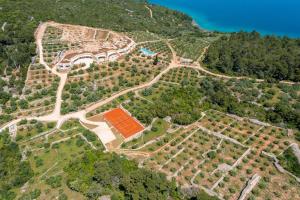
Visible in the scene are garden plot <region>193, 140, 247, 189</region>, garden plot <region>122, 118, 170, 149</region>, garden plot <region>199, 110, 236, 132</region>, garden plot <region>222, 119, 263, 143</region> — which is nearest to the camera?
garden plot <region>193, 140, 247, 189</region>

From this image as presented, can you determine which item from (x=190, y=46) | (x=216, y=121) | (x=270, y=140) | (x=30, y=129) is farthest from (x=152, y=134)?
(x=190, y=46)

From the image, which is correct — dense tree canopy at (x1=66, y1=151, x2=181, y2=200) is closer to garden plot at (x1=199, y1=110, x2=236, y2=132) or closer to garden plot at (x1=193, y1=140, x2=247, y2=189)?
garden plot at (x1=193, y1=140, x2=247, y2=189)

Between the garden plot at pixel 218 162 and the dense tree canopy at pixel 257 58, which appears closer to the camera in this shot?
the garden plot at pixel 218 162

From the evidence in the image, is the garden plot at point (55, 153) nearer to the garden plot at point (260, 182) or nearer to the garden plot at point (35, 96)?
the garden plot at point (35, 96)

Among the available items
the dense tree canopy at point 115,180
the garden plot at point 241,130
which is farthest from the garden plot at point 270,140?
the dense tree canopy at point 115,180

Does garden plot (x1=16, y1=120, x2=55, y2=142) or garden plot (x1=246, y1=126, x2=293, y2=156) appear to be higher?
garden plot (x1=246, y1=126, x2=293, y2=156)

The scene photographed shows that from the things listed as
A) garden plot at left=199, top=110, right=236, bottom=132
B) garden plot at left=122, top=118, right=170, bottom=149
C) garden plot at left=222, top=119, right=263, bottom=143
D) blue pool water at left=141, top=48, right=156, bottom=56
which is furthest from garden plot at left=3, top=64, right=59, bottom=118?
garden plot at left=222, top=119, right=263, bottom=143
